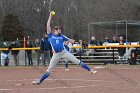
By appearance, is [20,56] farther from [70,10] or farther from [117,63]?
[70,10]

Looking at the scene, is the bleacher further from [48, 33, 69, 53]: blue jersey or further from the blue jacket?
[48, 33, 69, 53]: blue jersey

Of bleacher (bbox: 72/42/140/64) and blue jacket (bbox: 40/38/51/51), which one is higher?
blue jacket (bbox: 40/38/51/51)

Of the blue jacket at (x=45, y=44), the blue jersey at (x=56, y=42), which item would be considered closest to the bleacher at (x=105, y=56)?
the blue jacket at (x=45, y=44)

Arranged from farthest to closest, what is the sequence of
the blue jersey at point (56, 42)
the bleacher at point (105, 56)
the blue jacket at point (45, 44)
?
the bleacher at point (105, 56) < the blue jacket at point (45, 44) < the blue jersey at point (56, 42)

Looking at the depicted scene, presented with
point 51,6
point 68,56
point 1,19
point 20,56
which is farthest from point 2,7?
point 68,56

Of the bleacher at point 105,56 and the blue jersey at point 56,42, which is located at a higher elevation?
the blue jersey at point 56,42

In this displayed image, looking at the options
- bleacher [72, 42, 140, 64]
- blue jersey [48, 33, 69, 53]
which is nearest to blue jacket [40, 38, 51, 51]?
bleacher [72, 42, 140, 64]

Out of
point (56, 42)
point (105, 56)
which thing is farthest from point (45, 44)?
point (56, 42)

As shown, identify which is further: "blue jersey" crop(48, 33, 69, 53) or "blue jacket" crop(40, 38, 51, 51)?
"blue jacket" crop(40, 38, 51, 51)

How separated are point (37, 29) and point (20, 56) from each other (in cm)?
3724

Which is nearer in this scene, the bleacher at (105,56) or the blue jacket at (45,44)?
the blue jacket at (45,44)

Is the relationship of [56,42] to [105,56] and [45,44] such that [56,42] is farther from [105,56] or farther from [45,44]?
[105,56]

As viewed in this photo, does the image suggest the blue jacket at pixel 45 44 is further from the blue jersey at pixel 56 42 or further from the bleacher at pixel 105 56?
the blue jersey at pixel 56 42

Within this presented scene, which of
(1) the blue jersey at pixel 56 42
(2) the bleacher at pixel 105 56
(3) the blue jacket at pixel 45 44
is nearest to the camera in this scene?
(1) the blue jersey at pixel 56 42
